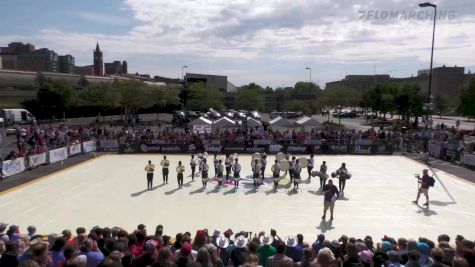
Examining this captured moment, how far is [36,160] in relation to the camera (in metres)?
24.6

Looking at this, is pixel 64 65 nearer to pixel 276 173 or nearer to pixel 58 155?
pixel 58 155

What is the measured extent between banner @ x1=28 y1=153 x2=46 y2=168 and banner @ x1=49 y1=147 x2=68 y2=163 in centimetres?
45

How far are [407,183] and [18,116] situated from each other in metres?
44.2

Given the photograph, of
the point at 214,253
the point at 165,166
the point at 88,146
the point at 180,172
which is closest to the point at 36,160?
the point at 88,146

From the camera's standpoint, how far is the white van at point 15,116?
4662 centimetres

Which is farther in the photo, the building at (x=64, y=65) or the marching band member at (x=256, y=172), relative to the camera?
the building at (x=64, y=65)

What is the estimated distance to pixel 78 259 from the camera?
6.22 m

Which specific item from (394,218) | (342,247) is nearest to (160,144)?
(394,218)

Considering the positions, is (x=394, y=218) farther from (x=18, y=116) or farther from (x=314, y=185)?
(x=18, y=116)

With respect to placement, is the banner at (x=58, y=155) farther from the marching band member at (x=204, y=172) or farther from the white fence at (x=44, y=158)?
the marching band member at (x=204, y=172)

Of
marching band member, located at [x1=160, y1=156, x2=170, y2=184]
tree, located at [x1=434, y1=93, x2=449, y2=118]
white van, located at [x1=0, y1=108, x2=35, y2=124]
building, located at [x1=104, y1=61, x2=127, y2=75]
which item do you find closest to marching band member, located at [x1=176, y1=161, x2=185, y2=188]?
marching band member, located at [x1=160, y1=156, x2=170, y2=184]

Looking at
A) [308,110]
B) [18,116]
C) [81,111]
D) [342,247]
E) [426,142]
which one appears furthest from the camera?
[308,110]

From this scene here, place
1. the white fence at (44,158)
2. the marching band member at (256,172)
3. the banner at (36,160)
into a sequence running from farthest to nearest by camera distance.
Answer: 1. the banner at (36,160)
2. the white fence at (44,158)
3. the marching band member at (256,172)

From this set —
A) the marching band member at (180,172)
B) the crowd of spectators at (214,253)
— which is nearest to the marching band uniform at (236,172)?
the marching band member at (180,172)
